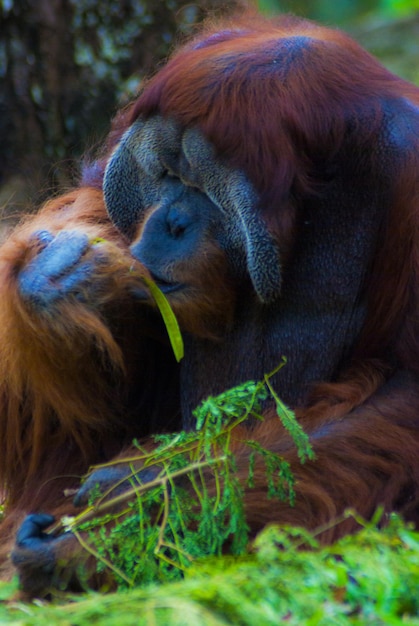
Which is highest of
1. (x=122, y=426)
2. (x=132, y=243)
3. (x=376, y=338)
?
(x=132, y=243)

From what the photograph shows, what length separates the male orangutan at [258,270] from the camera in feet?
8.36

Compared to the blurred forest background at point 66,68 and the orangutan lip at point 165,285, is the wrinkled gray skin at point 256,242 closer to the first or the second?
the orangutan lip at point 165,285

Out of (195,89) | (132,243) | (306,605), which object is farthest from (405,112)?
(306,605)

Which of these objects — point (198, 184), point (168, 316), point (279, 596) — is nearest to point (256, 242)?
point (198, 184)

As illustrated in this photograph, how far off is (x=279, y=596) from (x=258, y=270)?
1035 millimetres

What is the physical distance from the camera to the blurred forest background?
485 cm

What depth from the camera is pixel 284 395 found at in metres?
2.88

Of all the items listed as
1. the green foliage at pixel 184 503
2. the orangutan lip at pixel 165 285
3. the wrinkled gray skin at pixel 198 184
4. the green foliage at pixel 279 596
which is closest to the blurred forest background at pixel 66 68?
the wrinkled gray skin at pixel 198 184

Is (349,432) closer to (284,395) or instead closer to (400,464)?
(400,464)

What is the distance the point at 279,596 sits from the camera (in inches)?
72.4

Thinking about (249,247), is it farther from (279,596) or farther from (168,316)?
(279,596)

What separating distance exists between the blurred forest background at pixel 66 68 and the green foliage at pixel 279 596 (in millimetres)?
3053

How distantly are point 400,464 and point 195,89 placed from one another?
1.06 m

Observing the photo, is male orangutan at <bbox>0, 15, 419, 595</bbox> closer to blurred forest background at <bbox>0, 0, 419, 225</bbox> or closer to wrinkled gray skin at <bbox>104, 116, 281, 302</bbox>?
wrinkled gray skin at <bbox>104, 116, 281, 302</bbox>
